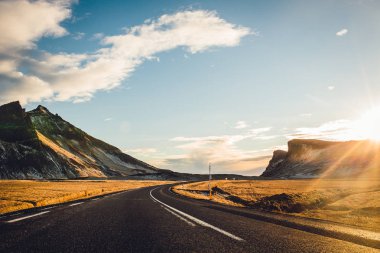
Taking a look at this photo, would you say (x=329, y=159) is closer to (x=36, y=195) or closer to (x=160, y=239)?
(x=36, y=195)

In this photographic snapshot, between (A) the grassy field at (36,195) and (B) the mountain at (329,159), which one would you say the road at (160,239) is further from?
(B) the mountain at (329,159)

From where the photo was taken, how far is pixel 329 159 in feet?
522

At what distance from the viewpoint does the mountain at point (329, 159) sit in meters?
139

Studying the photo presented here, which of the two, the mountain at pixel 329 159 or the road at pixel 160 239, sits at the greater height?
the mountain at pixel 329 159

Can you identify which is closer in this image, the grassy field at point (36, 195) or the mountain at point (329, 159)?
the grassy field at point (36, 195)

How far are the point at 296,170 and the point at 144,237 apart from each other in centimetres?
17338

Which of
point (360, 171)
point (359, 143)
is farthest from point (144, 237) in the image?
point (359, 143)

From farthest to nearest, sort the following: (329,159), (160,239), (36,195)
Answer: (329,159)
(36,195)
(160,239)

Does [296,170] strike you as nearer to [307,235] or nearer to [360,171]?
[360,171]

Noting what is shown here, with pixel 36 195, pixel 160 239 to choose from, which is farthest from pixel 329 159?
pixel 160 239

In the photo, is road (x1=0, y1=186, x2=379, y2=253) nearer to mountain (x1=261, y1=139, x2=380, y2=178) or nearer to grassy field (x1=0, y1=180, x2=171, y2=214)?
grassy field (x1=0, y1=180, x2=171, y2=214)

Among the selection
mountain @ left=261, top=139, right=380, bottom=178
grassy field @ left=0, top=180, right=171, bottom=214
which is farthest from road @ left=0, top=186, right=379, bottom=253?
mountain @ left=261, top=139, right=380, bottom=178

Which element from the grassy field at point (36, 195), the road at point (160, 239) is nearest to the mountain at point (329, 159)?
the grassy field at point (36, 195)

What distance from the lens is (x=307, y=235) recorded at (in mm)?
8070
